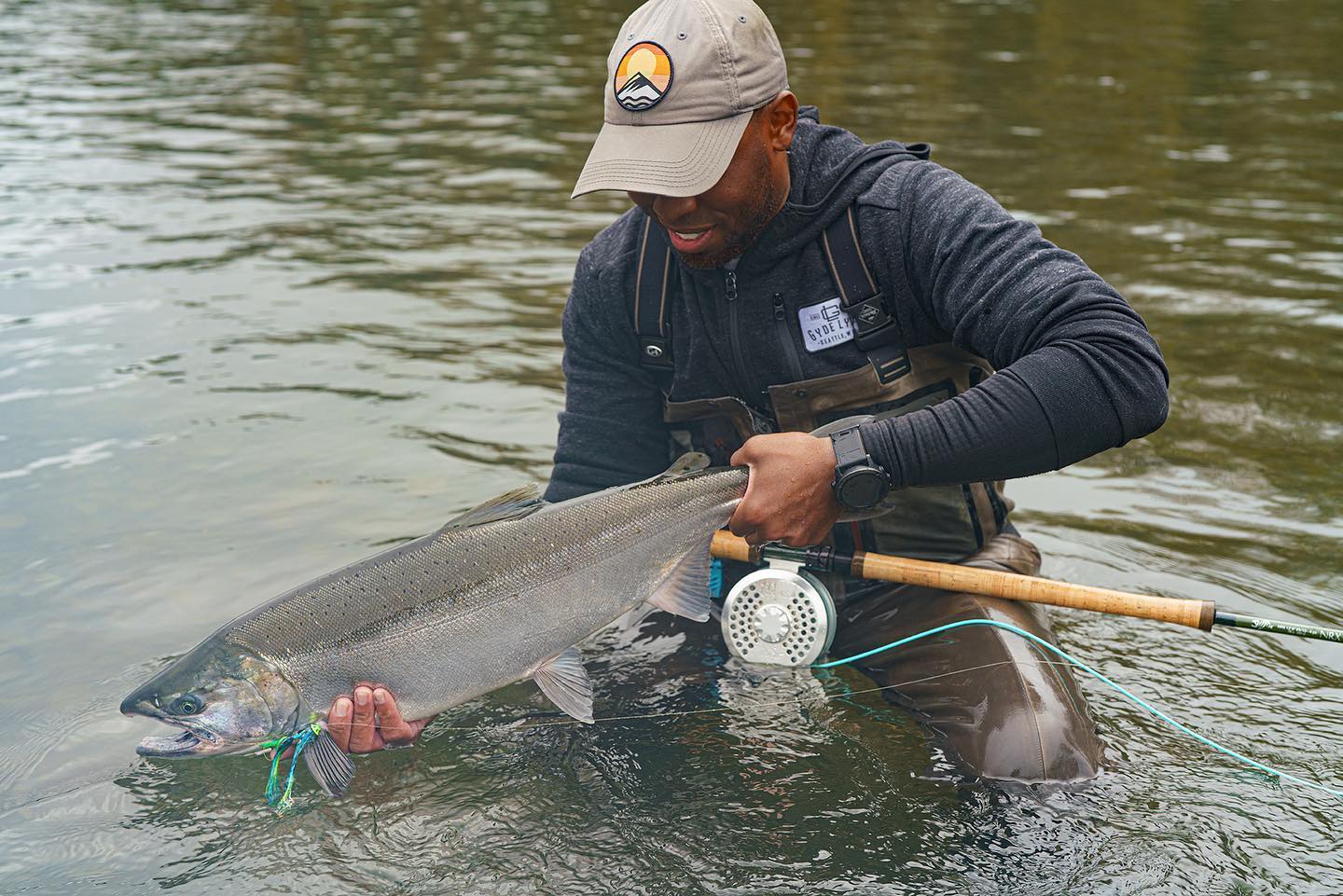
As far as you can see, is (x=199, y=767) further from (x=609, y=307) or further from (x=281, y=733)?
(x=609, y=307)

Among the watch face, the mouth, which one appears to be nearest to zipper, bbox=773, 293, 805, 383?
the mouth

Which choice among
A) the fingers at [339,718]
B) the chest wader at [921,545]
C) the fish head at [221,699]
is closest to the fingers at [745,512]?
the chest wader at [921,545]

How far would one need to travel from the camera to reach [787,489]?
374 cm

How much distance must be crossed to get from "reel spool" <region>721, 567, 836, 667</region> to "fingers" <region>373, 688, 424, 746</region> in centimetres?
103

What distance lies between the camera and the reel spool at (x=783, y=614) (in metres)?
4.24

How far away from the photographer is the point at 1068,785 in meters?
3.91

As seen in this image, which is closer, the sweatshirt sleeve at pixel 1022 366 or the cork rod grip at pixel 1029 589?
the sweatshirt sleeve at pixel 1022 366

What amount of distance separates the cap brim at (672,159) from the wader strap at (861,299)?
0.45 metres

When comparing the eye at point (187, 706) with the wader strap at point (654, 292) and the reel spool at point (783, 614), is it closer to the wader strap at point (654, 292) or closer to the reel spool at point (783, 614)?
the reel spool at point (783, 614)

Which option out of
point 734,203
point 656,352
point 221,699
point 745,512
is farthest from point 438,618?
point 734,203

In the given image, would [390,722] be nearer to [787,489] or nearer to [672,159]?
[787,489]

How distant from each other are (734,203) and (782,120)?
0.29 meters

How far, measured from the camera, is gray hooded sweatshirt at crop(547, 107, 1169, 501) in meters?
3.60

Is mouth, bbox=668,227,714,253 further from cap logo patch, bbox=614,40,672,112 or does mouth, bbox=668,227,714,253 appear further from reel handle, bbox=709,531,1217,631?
reel handle, bbox=709,531,1217,631
